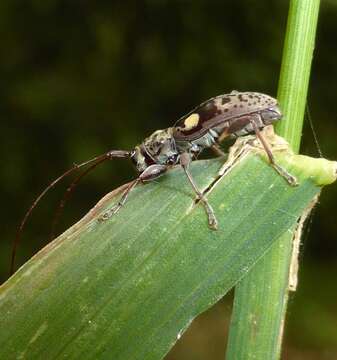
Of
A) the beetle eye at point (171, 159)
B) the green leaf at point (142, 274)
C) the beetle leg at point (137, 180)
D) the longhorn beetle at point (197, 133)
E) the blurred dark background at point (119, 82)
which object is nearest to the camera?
the green leaf at point (142, 274)

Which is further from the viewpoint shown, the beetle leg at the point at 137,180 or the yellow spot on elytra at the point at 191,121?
the yellow spot on elytra at the point at 191,121

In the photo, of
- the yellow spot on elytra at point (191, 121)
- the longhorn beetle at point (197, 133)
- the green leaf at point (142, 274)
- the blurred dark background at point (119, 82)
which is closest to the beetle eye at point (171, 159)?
the longhorn beetle at point (197, 133)

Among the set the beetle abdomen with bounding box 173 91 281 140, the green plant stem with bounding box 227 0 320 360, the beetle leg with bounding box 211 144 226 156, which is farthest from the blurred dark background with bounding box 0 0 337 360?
the green plant stem with bounding box 227 0 320 360

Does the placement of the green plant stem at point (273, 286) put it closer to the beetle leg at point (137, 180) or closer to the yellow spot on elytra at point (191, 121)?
the beetle leg at point (137, 180)

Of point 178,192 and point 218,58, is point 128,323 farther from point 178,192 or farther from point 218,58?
point 218,58

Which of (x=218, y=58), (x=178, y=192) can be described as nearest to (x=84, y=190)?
(x=218, y=58)

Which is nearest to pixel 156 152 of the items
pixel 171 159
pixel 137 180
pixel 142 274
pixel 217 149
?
pixel 171 159
